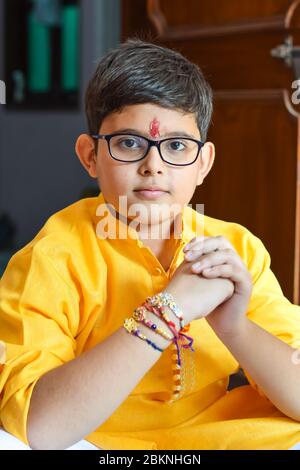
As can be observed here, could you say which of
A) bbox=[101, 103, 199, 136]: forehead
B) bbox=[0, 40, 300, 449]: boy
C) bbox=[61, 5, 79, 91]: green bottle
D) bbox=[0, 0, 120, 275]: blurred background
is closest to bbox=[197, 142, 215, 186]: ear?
bbox=[0, 40, 300, 449]: boy

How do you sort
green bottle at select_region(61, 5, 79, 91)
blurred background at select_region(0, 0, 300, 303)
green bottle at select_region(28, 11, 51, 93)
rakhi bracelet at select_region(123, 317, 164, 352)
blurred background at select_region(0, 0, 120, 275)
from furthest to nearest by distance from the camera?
green bottle at select_region(28, 11, 51, 93)
green bottle at select_region(61, 5, 79, 91)
blurred background at select_region(0, 0, 120, 275)
blurred background at select_region(0, 0, 300, 303)
rakhi bracelet at select_region(123, 317, 164, 352)

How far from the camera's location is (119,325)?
1.21 meters

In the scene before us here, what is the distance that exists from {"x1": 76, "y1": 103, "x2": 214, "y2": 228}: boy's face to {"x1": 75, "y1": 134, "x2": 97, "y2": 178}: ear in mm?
52

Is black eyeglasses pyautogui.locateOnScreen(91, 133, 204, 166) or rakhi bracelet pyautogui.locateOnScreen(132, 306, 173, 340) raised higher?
black eyeglasses pyautogui.locateOnScreen(91, 133, 204, 166)

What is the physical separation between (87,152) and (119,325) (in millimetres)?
292

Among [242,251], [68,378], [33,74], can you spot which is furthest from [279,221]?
[33,74]

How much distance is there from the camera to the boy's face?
1.14 m

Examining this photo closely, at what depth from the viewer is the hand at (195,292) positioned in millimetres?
1064

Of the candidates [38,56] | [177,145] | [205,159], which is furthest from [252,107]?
[38,56]

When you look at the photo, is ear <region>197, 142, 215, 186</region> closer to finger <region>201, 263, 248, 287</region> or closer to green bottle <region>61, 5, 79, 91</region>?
finger <region>201, 263, 248, 287</region>

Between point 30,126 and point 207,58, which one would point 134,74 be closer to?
point 207,58

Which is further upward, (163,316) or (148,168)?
(148,168)

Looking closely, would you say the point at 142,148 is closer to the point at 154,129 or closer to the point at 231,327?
the point at 154,129

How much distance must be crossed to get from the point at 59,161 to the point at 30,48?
2.51ft
